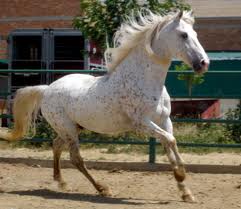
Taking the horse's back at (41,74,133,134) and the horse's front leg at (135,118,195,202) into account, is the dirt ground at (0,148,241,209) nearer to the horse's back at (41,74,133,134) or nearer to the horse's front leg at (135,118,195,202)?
the horse's front leg at (135,118,195,202)

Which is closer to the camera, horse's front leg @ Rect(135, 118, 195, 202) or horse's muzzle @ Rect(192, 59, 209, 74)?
horse's muzzle @ Rect(192, 59, 209, 74)

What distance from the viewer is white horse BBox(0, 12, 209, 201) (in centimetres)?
641

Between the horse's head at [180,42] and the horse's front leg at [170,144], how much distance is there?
72 centimetres

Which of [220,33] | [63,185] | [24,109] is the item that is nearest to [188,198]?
[63,185]

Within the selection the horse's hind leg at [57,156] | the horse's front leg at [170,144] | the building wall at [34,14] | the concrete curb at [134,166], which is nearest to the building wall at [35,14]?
the building wall at [34,14]

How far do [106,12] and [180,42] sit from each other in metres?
6.37

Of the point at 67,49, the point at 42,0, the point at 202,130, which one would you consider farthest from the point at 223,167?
the point at 42,0

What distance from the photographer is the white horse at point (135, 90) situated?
641 cm

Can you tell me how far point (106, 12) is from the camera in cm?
1255

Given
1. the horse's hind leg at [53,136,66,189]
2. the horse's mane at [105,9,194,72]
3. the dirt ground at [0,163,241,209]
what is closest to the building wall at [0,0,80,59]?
the dirt ground at [0,163,241,209]

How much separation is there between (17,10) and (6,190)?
22.5m

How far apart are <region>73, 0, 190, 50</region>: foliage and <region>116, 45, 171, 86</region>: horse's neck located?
5520 mm

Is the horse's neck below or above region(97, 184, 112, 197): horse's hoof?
above

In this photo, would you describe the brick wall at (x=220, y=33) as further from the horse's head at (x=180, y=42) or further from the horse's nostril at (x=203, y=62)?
the horse's nostril at (x=203, y=62)
